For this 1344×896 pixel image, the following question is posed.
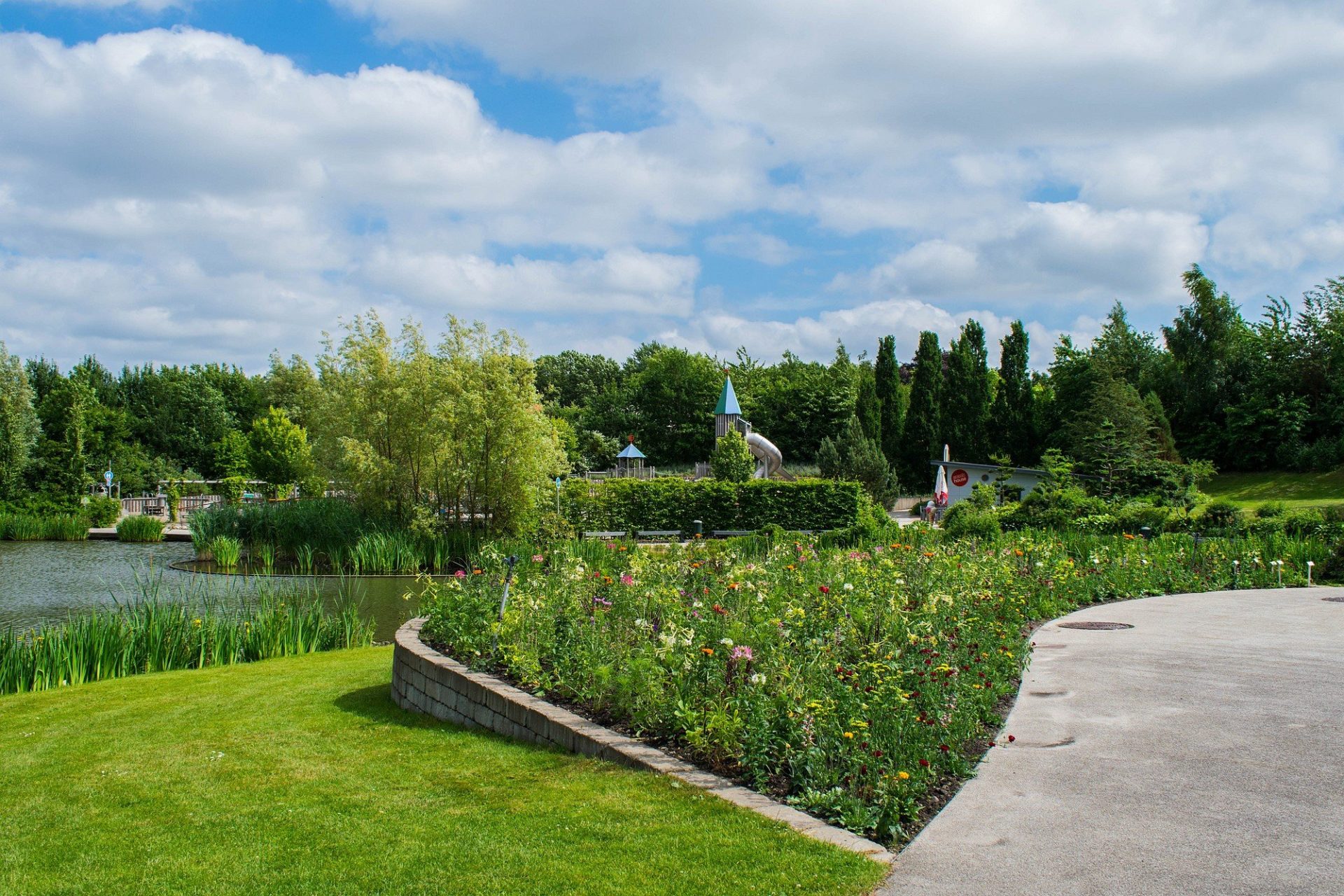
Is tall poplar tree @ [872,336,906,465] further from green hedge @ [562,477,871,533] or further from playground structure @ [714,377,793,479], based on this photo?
green hedge @ [562,477,871,533]

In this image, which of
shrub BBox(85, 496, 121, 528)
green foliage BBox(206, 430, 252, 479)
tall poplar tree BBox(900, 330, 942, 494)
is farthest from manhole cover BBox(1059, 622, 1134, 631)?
green foliage BBox(206, 430, 252, 479)

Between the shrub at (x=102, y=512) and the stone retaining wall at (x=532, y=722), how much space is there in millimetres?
24962

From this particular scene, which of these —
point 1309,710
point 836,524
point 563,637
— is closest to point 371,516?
point 836,524

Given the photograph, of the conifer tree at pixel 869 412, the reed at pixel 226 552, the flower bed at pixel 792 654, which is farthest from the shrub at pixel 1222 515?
the conifer tree at pixel 869 412

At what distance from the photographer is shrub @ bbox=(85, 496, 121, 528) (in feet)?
89.7

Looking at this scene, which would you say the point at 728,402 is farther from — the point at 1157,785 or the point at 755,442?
the point at 1157,785

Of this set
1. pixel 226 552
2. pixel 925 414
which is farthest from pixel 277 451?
pixel 925 414

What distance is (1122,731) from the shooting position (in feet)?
16.1

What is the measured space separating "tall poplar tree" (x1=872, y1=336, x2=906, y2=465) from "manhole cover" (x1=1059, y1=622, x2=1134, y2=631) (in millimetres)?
29181

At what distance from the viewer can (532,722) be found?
5.10 meters

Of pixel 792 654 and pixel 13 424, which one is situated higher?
pixel 13 424

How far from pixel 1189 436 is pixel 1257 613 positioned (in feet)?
92.4

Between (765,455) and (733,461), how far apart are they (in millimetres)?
8811

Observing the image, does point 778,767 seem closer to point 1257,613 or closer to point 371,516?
point 1257,613
